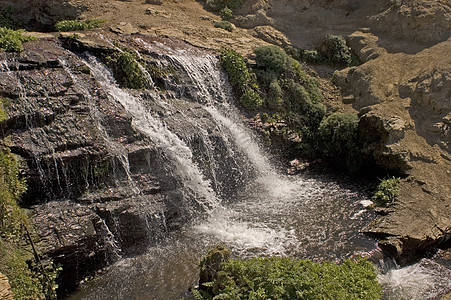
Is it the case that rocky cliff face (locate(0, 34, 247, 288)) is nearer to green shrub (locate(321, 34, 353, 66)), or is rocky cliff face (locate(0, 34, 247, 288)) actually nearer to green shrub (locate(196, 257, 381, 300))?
green shrub (locate(196, 257, 381, 300))

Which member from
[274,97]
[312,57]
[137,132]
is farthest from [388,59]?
[137,132]

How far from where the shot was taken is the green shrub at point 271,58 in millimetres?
14664

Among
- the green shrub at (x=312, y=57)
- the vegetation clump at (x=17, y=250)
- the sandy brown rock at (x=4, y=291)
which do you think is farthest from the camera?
the green shrub at (x=312, y=57)

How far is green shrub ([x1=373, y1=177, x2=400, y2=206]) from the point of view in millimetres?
10902

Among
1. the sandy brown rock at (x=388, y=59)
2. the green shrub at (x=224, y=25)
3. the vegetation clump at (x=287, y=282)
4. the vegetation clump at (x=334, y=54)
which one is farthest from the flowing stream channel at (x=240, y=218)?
the vegetation clump at (x=334, y=54)

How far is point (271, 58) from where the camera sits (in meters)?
14.6

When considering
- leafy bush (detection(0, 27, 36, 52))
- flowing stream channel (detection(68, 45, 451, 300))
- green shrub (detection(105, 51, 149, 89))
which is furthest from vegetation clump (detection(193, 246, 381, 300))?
leafy bush (detection(0, 27, 36, 52))

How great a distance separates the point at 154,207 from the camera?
32.6 feet

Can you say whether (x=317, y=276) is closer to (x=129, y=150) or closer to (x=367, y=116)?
(x=129, y=150)

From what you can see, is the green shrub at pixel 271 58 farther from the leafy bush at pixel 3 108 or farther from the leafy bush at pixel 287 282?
the leafy bush at pixel 287 282

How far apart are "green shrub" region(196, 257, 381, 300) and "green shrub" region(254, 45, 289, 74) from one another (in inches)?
366

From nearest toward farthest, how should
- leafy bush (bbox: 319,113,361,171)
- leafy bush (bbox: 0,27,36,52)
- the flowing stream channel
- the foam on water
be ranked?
the foam on water, the flowing stream channel, leafy bush (bbox: 0,27,36,52), leafy bush (bbox: 319,113,361,171)

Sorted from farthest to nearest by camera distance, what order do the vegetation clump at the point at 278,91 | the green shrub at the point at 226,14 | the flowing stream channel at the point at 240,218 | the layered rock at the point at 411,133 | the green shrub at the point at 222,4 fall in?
the green shrub at the point at 222,4 → the green shrub at the point at 226,14 → the vegetation clump at the point at 278,91 → the layered rock at the point at 411,133 → the flowing stream channel at the point at 240,218

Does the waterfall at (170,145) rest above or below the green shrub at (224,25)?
below
